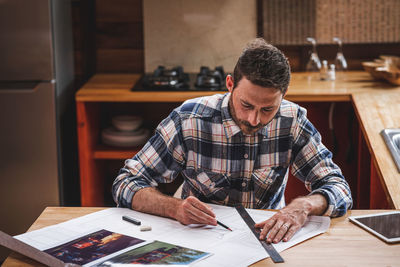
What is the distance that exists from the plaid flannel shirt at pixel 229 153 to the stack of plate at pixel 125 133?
4.56 ft

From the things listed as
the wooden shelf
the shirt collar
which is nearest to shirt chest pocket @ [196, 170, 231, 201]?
the shirt collar

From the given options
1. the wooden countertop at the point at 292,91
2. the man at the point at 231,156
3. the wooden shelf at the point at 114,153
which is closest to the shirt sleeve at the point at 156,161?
the man at the point at 231,156

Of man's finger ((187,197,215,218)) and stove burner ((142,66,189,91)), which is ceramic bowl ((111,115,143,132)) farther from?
man's finger ((187,197,215,218))

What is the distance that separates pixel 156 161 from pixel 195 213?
365mm

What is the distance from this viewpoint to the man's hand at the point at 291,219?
1.40 meters

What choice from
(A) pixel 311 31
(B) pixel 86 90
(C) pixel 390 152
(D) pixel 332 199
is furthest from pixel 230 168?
(A) pixel 311 31

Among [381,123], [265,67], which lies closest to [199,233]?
[265,67]

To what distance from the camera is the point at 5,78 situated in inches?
116

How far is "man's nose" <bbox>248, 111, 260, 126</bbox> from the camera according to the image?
5.36 feet

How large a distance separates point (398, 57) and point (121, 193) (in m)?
2.28

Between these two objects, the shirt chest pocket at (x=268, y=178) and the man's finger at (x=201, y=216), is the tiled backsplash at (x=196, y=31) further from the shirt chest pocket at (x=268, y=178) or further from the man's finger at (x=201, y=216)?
the man's finger at (x=201, y=216)

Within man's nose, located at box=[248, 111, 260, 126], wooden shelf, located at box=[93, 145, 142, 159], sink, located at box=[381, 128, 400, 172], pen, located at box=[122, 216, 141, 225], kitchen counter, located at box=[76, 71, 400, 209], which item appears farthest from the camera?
wooden shelf, located at box=[93, 145, 142, 159]

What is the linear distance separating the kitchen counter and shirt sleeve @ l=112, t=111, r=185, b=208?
77cm

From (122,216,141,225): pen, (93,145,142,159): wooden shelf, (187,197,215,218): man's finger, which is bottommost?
(93,145,142,159): wooden shelf
